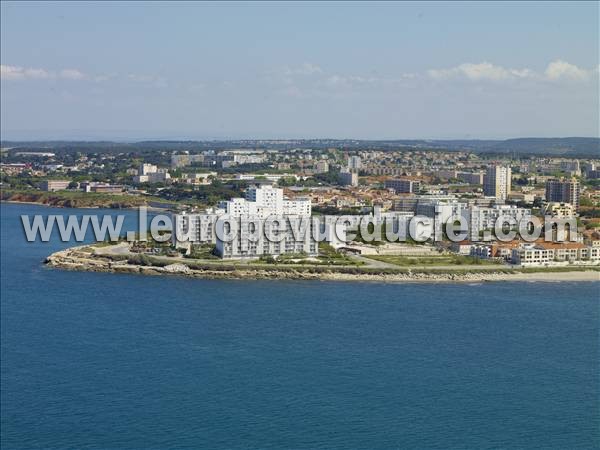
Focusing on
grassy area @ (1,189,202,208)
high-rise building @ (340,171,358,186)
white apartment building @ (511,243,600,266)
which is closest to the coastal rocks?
white apartment building @ (511,243,600,266)

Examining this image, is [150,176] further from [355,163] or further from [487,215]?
[487,215]

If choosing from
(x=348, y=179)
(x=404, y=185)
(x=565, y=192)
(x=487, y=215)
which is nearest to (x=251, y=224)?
(x=487, y=215)

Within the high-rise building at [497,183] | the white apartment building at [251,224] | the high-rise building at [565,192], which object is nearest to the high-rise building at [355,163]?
the high-rise building at [497,183]

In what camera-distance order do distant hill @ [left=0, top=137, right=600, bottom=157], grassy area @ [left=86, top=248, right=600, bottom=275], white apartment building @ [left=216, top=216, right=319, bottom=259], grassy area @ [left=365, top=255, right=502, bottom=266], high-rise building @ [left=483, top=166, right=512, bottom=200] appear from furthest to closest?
distant hill @ [left=0, top=137, right=600, bottom=157], high-rise building @ [left=483, top=166, right=512, bottom=200], white apartment building @ [left=216, top=216, right=319, bottom=259], grassy area @ [left=365, top=255, right=502, bottom=266], grassy area @ [left=86, top=248, right=600, bottom=275]

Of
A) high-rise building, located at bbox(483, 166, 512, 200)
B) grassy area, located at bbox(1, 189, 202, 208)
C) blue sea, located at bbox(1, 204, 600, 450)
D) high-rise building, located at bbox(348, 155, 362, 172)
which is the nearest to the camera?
blue sea, located at bbox(1, 204, 600, 450)

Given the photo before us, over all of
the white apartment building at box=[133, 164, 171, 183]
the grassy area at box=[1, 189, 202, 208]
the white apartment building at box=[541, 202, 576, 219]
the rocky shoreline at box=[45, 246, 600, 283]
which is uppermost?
the white apartment building at box=[133, 164, 171, 183]

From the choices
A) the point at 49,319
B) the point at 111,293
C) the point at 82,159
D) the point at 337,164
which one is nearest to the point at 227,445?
the point at 49,319

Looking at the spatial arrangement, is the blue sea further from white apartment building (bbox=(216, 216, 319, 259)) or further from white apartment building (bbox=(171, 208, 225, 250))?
white apartment building (bbox=(171, 208, 225, 250))
